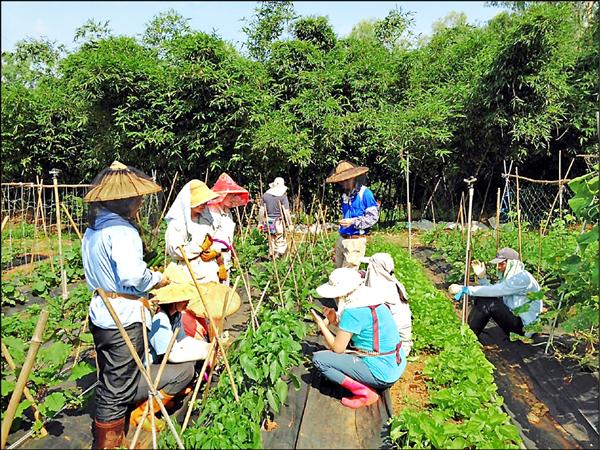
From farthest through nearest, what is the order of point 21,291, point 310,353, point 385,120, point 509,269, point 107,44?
point 385,120, point 107,44, point 21,291, point 509,269, point 310,353

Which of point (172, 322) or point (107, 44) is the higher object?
point (107, 44)

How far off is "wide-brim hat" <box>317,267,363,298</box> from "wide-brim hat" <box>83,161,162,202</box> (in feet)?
4.14

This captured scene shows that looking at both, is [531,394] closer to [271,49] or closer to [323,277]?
[323,277]

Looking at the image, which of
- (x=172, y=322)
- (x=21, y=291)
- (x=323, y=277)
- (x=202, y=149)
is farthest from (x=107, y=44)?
(x=172, y=322)

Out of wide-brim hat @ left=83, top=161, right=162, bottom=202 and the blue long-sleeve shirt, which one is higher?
wide-brim hat @ left=83, top=161, right=162, bottom=202

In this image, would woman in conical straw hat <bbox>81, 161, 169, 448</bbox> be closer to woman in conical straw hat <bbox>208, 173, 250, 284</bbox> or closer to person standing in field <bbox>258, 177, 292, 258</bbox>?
woman in conical straw hat <bbox>208, 173, 250, 284</bbox>

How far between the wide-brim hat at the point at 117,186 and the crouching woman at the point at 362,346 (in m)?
1.30

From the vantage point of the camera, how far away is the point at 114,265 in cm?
250

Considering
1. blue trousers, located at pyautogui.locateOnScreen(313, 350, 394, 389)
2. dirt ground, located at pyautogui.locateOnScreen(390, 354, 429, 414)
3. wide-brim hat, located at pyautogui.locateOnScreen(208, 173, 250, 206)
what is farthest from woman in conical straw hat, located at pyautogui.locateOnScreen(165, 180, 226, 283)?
dirt ground, located at pyautogui.locateOnScreen(390, 354, 429, 414)

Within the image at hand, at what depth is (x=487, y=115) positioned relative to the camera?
32.5 feet

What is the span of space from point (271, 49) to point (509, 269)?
26.2 feet

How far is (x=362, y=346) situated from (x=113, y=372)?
1508 millimetres

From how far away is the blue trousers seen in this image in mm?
3059

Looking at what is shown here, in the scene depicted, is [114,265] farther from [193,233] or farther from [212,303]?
[193,233]
